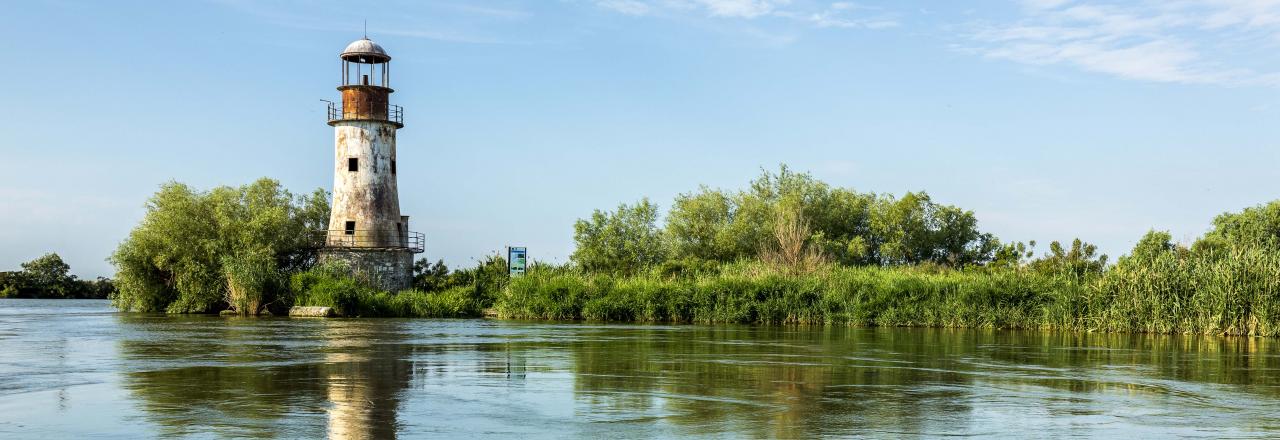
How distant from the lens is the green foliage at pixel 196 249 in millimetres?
52562

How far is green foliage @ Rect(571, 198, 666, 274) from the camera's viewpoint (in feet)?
208

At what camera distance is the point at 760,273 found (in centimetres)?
4281

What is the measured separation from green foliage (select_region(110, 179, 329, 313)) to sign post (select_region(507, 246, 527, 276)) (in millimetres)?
10815

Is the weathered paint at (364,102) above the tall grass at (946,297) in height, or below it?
above

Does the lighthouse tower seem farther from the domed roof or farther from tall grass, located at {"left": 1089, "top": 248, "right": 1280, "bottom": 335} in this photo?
tall grass, located at {"left": 1089, "top": 248, "right": 1280, "bottom": 335}

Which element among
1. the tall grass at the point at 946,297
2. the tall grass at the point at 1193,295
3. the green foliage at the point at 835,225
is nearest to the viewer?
the tall grass at the point at 1193,295

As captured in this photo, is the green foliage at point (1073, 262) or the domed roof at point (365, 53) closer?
the green foliage at point (1073, 262)

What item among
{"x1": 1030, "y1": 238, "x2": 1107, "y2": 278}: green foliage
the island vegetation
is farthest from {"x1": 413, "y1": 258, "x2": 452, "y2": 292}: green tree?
{"x1": 1030, "y1": 238, "x2": 1107, "y2": 278}: green foliage

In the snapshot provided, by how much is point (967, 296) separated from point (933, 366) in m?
20.4

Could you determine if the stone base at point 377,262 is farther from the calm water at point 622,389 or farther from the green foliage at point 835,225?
the calm water at point 622,389

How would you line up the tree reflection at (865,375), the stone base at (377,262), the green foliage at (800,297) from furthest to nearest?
the stone base at (377,262) < the green foliage at (800,297) < the tree reflection at (865,375)

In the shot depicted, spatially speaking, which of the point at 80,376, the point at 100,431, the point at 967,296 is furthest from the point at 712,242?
the point at 100,431

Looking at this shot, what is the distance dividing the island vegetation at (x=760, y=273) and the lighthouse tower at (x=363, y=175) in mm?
2281

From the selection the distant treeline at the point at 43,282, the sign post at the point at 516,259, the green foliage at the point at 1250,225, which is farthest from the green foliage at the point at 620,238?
the distant treeline at the point at 43,282
